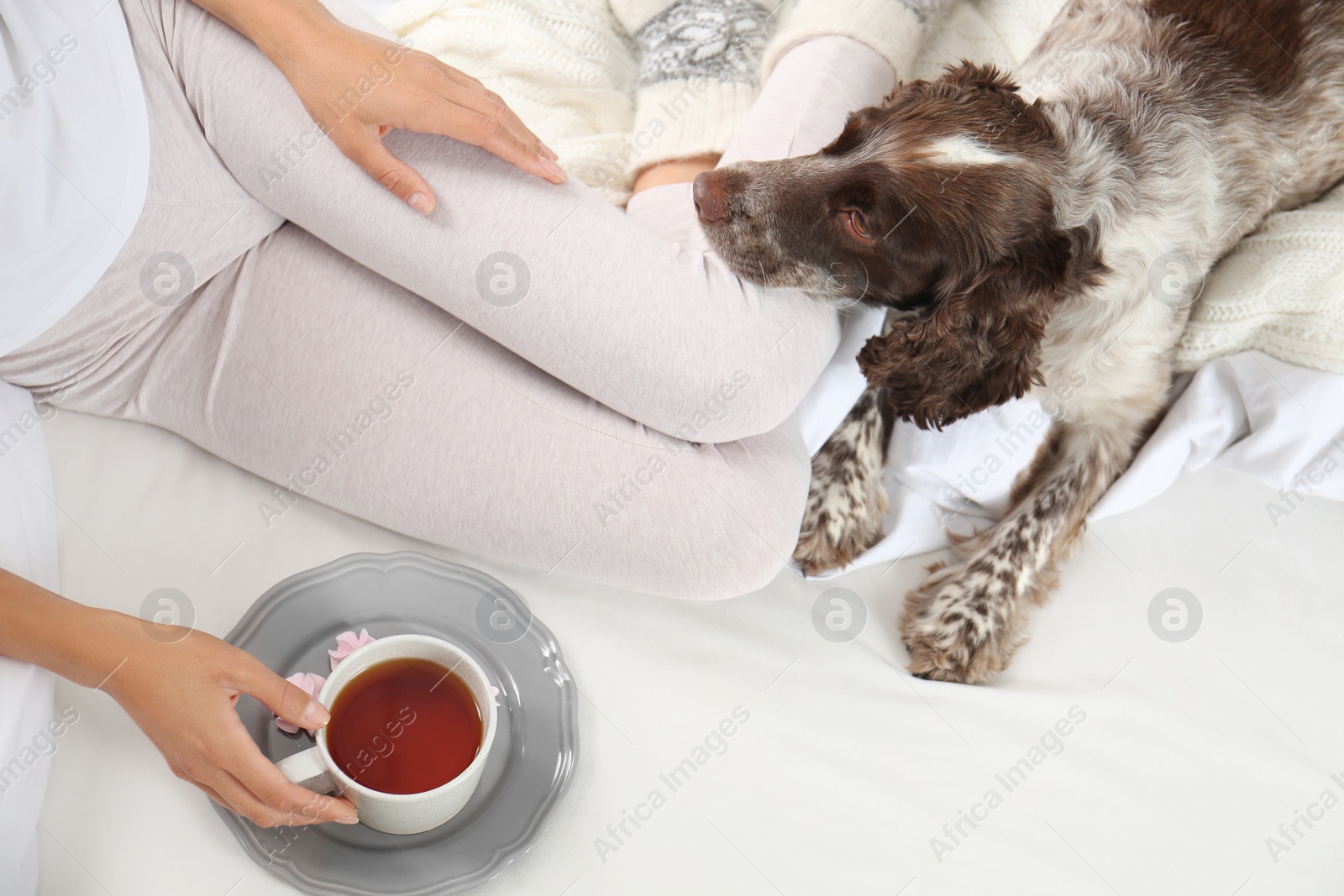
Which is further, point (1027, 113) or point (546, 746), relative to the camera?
point (1027, 113)

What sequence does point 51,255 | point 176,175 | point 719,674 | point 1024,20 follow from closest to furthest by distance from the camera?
point 51,255, point 176,175, point 719,674, point 1024,20

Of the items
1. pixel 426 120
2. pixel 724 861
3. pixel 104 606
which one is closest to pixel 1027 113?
pixel 426 120

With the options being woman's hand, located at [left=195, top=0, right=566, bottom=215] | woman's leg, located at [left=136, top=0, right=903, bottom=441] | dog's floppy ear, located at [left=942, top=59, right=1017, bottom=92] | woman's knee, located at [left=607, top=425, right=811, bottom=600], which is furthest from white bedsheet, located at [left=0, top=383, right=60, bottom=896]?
dog's floppy ear, located at [left=942, top=59, right=1017, bottom=92]

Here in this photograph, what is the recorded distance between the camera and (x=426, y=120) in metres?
1.29

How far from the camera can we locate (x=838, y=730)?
4.82 feet

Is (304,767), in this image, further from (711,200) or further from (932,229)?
(932,229)

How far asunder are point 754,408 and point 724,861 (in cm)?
70

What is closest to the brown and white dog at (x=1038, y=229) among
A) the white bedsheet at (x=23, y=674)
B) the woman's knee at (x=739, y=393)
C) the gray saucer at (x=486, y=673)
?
the woman's knee at (x=739, y=393)

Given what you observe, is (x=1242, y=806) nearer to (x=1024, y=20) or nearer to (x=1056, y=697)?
(x=1056, y=697)

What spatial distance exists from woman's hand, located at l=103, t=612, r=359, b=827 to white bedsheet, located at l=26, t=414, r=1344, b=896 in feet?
0.71

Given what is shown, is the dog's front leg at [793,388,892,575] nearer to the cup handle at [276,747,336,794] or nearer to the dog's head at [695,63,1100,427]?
the dog's head at [695,63,1100,427]

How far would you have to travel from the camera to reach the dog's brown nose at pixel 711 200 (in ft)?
4.92

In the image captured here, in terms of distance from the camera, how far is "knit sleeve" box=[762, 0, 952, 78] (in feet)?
5.60

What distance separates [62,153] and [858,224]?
120cm
